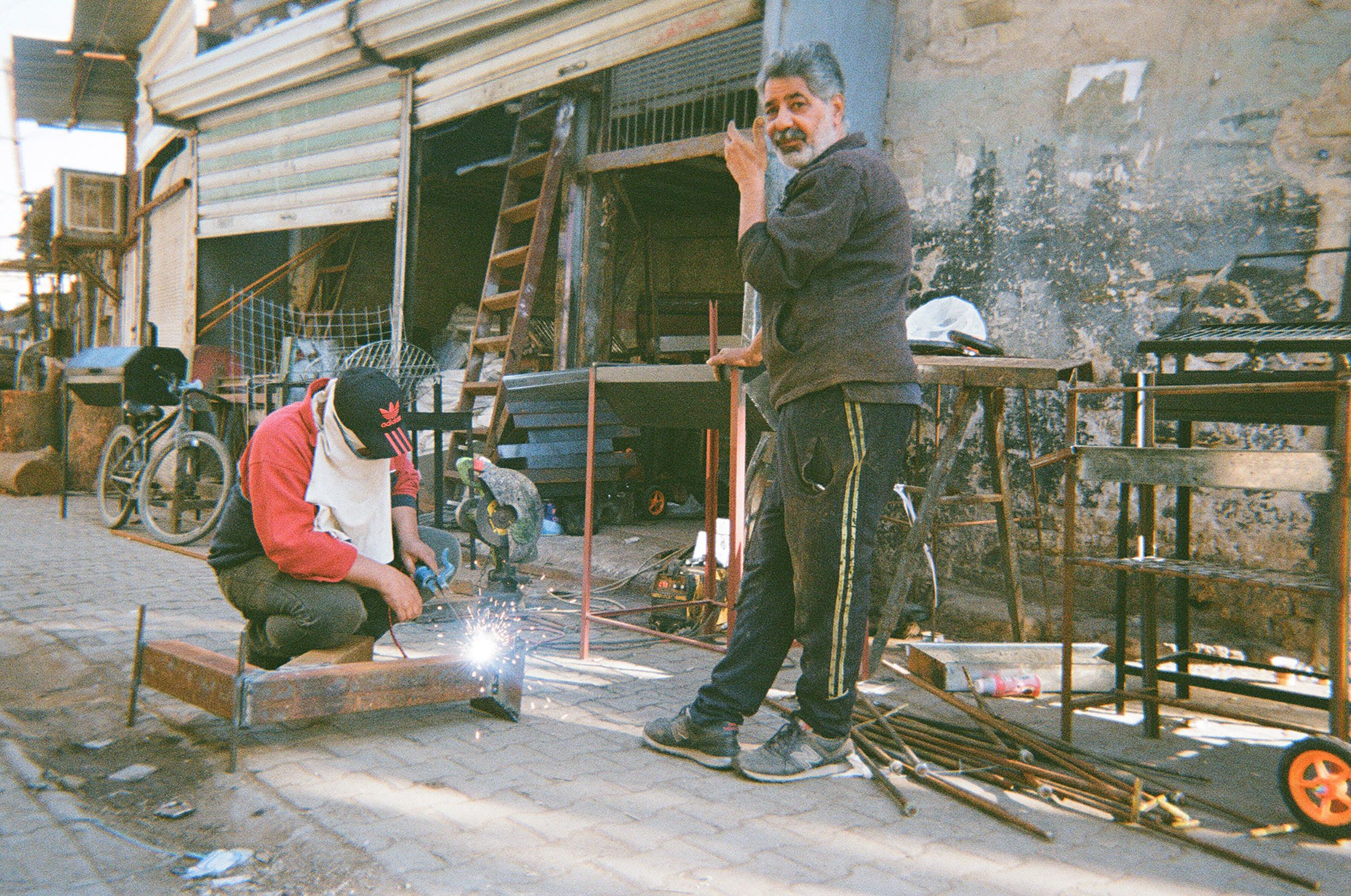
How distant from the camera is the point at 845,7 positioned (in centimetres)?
489

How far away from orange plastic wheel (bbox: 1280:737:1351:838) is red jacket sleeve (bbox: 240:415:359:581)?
111 inches

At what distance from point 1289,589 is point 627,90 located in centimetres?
643

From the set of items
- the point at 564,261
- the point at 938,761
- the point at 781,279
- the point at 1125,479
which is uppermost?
the point at 564,261

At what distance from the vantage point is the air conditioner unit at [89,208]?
13.1 m

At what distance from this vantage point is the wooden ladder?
7.21 meters

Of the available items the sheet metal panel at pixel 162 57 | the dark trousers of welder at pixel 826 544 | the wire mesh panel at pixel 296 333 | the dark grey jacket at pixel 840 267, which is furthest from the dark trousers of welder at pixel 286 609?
the sheet metal panel at pixel 162 57

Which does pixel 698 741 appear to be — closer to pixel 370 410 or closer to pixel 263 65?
pixel 370 410

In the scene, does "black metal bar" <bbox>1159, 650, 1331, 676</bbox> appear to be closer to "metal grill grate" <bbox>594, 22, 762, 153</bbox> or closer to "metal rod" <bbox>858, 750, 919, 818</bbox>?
"metal rod" <bbox>858, 750, 919, 818</bbox>

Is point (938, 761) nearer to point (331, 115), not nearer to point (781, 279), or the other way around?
point (781, 279)

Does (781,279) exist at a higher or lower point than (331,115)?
lower

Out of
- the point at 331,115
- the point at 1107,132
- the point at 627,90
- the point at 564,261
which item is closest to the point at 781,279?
the point at 1107,132

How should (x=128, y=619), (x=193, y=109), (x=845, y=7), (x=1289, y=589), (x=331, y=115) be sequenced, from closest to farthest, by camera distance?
1. (x=1289, y=589)
2. (x=128, y=619)
3. (x=845, y=7)
4. (x=331, y=115)
5. (x=193, y=109)

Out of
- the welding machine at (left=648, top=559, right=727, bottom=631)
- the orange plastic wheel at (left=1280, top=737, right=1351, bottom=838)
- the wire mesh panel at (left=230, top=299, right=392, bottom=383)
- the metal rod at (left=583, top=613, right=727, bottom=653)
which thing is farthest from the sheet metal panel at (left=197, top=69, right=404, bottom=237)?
the orange plastic wheel at (left=1280, top=737, right=1351, bottom=838)

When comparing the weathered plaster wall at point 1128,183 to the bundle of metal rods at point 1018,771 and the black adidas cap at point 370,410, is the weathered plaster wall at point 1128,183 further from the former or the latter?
the black adidas cap at point 370,410
